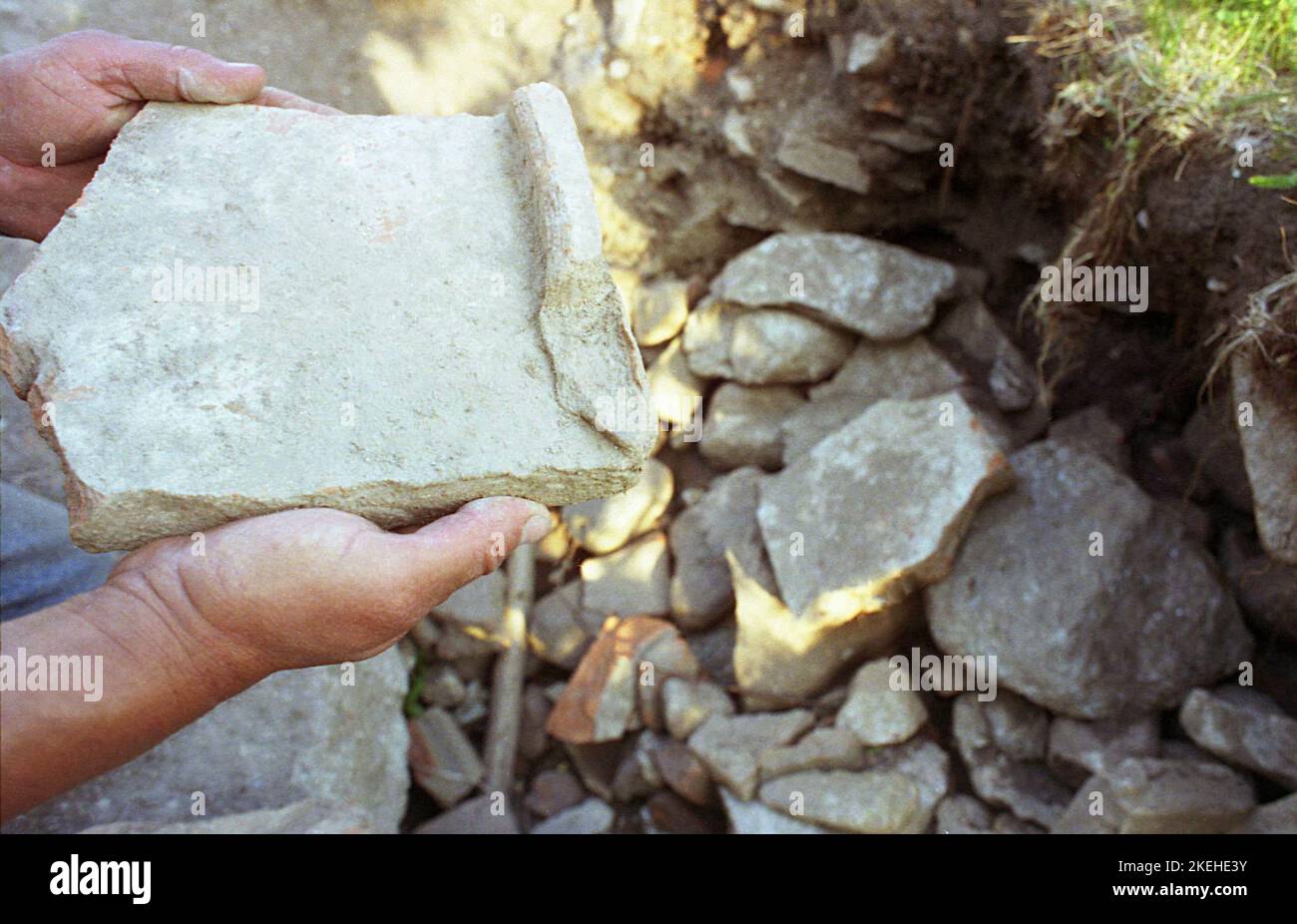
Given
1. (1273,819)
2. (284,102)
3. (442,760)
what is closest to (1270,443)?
(1273,819)

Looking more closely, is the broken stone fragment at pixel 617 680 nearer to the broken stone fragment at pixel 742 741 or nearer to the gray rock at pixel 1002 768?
the broken stone fragment at pixel 742 741

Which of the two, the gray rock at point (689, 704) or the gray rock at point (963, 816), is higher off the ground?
the gray rock at point (689, 704)

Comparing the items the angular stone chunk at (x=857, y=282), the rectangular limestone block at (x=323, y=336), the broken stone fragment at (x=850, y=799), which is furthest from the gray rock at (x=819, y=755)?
the rectangular limestone block at (x=323, y=336)

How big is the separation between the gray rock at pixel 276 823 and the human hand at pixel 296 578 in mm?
715

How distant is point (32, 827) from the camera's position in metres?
2.43

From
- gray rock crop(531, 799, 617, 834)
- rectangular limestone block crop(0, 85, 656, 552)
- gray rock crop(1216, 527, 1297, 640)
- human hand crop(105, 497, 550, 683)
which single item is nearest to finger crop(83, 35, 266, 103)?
rectangular limestone block crop(0, 85, 656, 552)

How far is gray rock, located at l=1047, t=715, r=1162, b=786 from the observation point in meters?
3.13

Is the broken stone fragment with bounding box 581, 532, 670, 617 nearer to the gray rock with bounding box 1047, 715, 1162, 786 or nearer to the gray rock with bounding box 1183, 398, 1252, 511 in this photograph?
the gray rock with bounding box 1047, 715, 1162, 786

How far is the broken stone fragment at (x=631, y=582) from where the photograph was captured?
4129mm

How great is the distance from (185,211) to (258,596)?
859 mm

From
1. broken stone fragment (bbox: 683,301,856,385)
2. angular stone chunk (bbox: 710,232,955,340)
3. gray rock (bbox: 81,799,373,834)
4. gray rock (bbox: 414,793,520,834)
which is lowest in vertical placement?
gray rock (bbox: 414,793,520,834)

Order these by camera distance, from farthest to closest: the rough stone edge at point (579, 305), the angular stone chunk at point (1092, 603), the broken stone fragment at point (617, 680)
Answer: the broken stone fragment at point (617, 680) < the angular stone chunk at point (1092, 603) < the rough stone edge at point (579, 305)

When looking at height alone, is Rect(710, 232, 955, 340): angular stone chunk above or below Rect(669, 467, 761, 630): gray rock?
above

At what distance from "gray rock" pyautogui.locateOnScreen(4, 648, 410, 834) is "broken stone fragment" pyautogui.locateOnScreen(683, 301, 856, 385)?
73.7 inches
